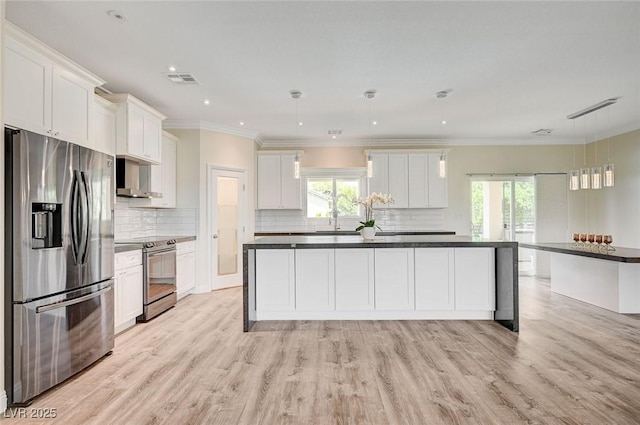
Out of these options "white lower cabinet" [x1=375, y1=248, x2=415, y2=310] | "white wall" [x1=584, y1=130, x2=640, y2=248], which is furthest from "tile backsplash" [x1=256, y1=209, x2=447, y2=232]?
"white lower cabinet" [x1=375, y1=248, x2=415, y2=310]

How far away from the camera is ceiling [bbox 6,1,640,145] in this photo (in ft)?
9.04

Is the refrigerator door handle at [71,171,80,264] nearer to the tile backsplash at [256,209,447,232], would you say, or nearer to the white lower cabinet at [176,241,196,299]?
the white lower cabinet at [176,241,196,299]

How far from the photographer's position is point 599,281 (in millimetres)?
4777

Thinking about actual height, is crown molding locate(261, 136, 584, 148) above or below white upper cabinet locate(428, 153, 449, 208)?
above

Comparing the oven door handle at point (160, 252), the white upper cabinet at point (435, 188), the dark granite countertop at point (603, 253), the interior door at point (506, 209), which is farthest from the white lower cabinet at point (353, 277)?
the interior door at point (506, 209)

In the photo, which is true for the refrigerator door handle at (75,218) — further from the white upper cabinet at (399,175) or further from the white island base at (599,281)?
the white island base at (599,281)

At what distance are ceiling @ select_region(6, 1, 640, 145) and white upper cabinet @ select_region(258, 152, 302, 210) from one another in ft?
4.66

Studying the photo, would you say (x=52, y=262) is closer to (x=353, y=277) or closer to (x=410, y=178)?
(x=353, y=277)

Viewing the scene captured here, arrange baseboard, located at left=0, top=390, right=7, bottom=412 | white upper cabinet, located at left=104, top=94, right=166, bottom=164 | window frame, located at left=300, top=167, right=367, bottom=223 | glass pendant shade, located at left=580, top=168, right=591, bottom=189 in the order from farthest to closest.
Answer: window frame, located at left=300, top=167, right=367, bottom=223, glass pendant shade, located at left=580, top=168, right=591, bottom=189, white upper cabinet, located at left=104, top=94, right=166, bottom=164, baseboard, located at left=0, top=390, right=7, bottom=412

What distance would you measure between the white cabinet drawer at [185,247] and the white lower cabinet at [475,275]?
3682mm

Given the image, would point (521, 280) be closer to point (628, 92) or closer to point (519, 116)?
point (519, 116)

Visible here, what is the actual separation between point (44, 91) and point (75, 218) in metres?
1.01

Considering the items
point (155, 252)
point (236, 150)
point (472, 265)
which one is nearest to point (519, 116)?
point (472, 265)

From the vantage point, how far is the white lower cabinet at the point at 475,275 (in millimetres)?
4070
